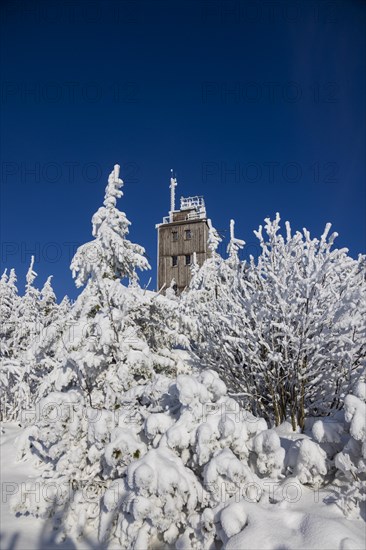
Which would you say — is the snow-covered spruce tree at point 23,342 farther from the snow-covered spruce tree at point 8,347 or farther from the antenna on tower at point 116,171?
Result: the antenna on tower at point 116,171

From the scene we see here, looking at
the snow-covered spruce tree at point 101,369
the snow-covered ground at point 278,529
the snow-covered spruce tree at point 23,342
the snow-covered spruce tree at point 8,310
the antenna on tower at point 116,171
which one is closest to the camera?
the snow-covered ground at point 278,529

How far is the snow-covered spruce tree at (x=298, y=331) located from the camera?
20.9ft

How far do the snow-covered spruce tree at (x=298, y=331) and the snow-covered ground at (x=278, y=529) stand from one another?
2088mm

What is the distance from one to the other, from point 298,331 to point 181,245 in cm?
2777

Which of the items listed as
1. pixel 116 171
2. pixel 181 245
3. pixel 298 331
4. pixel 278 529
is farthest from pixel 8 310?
pixel 278 529

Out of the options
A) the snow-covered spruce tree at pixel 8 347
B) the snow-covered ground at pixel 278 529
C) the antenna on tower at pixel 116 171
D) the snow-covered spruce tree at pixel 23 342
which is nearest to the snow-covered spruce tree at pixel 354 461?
the snow-covered ground at pixel 278 529

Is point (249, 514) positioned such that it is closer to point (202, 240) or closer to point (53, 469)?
point (53, 469)

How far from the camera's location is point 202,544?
171 inches

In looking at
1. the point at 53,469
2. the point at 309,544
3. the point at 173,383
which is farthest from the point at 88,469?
the point at 309,544

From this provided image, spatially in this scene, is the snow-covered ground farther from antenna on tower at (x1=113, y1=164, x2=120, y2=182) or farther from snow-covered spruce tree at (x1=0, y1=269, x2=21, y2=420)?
snow-covered spruce tree at (x1=0, y1=269, x2=21, y2=420)

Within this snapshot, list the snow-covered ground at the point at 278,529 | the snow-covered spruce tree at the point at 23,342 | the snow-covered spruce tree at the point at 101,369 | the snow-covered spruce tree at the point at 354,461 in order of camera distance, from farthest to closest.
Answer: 1. the snow-covered spruce tree at the point at 23,342
2. the snow-covered spruce tree at the point at 101,369
3. the snow-covered spruce tree at the point at 354,461
4. the snow-covered ground at the point at 278,529

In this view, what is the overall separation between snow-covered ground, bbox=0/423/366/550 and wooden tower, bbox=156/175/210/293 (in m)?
27.4

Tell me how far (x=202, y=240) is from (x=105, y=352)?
85.7 ft

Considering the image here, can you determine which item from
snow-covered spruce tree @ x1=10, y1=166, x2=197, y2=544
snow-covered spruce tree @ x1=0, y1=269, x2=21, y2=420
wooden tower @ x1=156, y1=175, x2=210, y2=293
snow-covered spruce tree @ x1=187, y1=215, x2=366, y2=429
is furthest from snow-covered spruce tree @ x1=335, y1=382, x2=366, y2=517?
wooden tower @ x1=156, y1=175, x2=210, y2=293
